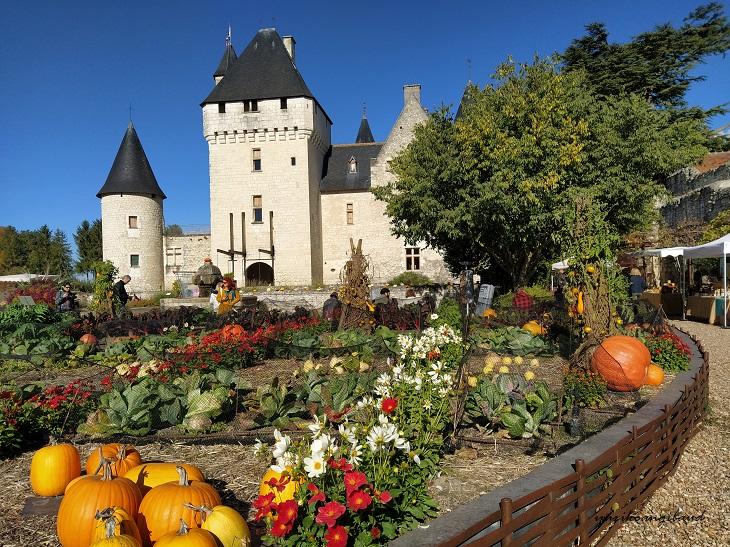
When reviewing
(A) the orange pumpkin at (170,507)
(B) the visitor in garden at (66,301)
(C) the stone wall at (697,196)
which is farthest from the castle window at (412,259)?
(A) the orange pumpkin at (170,507)

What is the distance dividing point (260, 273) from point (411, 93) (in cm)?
1530

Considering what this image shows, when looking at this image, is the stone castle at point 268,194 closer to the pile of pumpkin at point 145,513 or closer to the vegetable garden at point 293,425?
the vegetable garden at point 293,425

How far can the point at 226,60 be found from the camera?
133 ft

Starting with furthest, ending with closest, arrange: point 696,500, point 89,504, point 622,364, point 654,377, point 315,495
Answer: point 654,377
point 622,364
point 696,500
point 89,504
point 315,495

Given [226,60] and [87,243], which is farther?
[87,243]

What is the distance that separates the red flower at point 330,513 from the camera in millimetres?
2248

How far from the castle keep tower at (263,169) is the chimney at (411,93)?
618 centimetres

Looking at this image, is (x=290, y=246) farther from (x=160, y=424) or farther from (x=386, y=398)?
(x=386, y=398)

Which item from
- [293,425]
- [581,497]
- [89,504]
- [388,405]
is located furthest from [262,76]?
[581,497]

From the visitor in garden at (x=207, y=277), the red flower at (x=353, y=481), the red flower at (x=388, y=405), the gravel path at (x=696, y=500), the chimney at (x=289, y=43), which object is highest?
the chimney at (x=289, y=43)

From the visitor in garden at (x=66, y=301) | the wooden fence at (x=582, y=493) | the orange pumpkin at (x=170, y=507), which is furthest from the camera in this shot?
the visitor in garden at (x=66, y=301)

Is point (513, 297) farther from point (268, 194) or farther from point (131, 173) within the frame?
point (131, 173)

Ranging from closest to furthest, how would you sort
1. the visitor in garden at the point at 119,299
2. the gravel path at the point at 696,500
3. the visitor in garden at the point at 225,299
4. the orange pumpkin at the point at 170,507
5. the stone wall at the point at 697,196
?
the orange pumpkin at the point at 170,507 < the gravel path at the point at 696,500 < the visitor in garden at the point at 225,299 < the visitor in garden at the point at 119,299 < the stone wall at the point at 697,196

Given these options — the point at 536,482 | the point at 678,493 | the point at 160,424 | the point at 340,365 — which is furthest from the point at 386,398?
the point at 340,365
